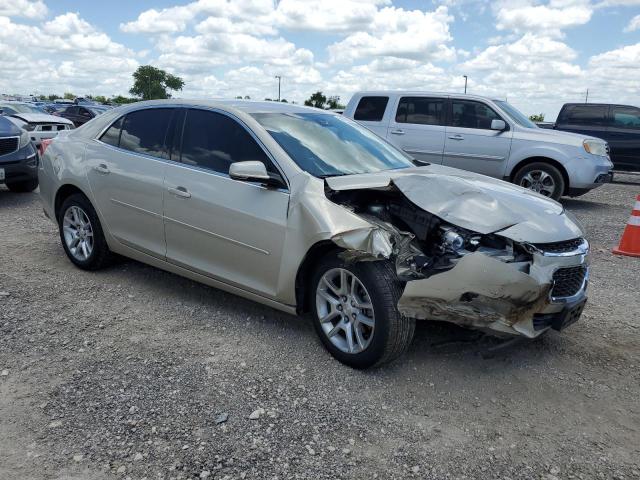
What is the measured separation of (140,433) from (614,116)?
13.6 m

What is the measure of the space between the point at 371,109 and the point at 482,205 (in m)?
7.57

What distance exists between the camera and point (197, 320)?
4.29m

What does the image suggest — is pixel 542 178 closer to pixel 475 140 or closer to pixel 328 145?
pixel 475 140

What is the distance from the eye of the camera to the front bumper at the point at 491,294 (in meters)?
3.04

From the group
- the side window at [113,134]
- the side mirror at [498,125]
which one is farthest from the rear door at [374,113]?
the side window at [113,134]

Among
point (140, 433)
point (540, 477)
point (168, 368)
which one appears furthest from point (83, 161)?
point (540, 477)

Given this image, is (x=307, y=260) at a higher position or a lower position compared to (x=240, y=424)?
higher

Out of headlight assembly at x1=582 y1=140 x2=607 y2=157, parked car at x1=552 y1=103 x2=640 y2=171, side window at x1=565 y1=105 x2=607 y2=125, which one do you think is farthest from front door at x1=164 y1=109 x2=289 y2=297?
side window at x1=565 y1=105 x2=607 y2=125

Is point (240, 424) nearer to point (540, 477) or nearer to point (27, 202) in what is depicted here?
point (540, 477)

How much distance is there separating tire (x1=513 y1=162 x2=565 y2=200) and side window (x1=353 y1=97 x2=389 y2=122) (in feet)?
9.08

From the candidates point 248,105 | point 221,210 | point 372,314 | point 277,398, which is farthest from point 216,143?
point 277,398

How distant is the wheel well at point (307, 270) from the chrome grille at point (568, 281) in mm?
1317

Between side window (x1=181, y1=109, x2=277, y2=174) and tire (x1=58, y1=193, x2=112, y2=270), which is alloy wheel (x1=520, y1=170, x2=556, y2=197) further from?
tire (x1=58, y1=193, x2=112, y2=270)

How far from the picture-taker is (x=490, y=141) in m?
9.60
